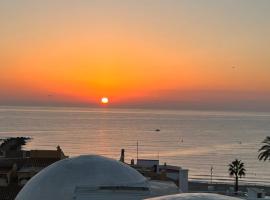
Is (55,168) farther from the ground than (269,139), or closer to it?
closer to it

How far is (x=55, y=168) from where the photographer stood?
58.1ft

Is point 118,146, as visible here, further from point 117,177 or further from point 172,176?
Answer: point 117,177

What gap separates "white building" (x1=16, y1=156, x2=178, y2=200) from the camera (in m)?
15.2

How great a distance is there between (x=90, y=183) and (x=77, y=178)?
25.9 inches

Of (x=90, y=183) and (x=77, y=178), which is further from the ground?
(x=77, y=178)

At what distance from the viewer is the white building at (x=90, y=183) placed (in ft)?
49.9

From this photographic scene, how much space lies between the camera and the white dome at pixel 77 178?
16281 millimetres

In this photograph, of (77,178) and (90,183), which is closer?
(90,183)

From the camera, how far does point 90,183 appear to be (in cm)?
1631

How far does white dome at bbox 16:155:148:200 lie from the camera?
16281 millimetres

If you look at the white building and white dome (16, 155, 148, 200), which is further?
white dome (16, 155, 148, 200)

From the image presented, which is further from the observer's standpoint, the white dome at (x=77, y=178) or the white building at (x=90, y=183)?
the white dome at (x=77, y=178)

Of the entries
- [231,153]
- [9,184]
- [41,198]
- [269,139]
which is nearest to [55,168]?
[41,198]

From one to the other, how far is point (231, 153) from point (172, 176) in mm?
55777
